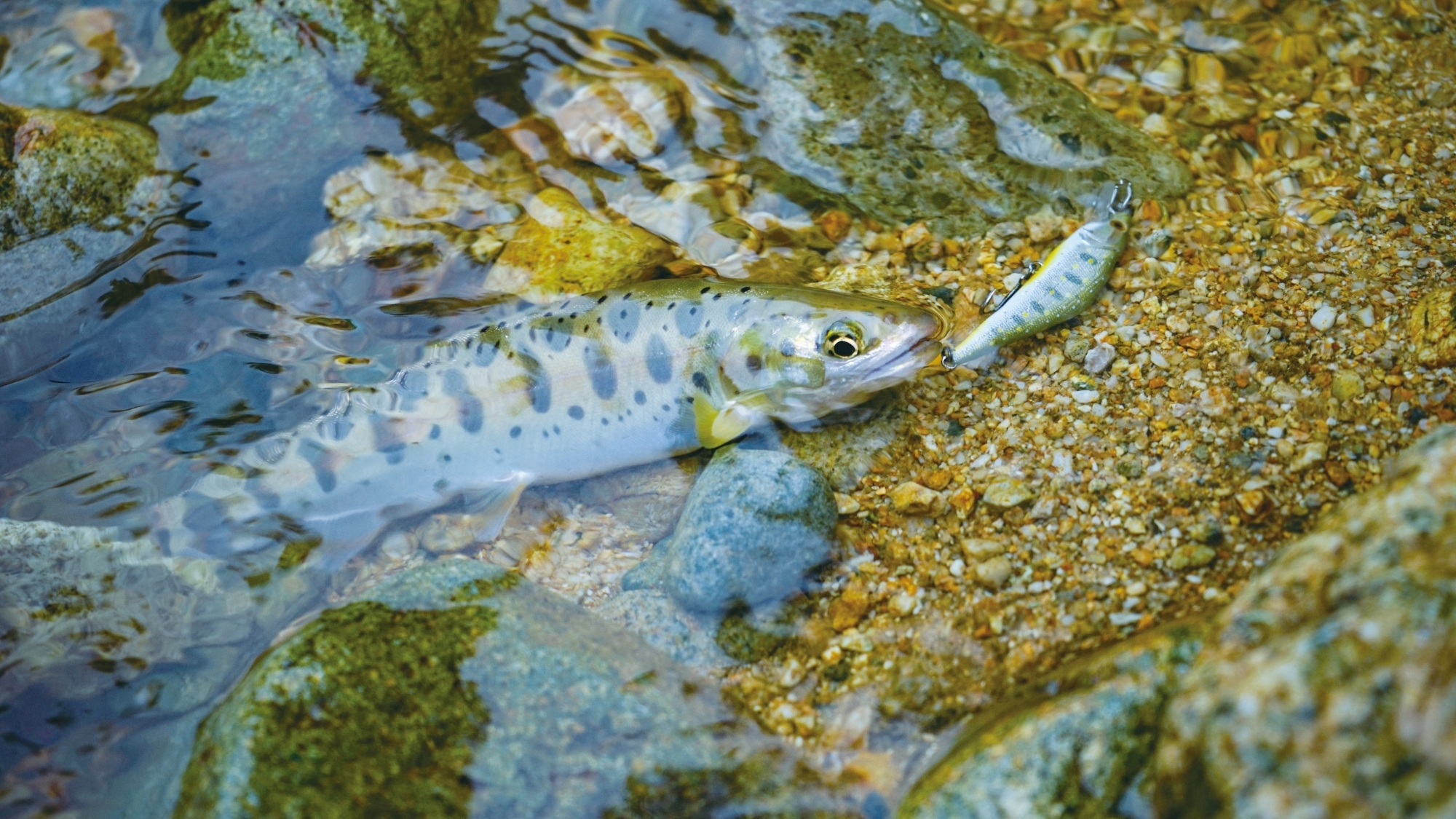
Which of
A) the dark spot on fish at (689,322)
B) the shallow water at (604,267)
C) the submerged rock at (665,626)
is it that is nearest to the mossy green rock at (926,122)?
the shallow water at (604,267)

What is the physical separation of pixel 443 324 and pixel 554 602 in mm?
1887

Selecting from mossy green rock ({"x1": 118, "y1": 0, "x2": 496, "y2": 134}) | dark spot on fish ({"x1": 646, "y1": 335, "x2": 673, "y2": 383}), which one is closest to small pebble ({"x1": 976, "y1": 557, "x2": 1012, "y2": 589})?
dark spot on fish ({"x1": 646, "y1": 335, "x2": 673, "y2": 383})

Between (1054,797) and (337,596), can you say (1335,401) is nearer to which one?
(1054,797)

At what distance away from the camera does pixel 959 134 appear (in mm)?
5477

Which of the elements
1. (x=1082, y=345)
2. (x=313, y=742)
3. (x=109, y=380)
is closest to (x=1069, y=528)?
(x=1082, y=345)

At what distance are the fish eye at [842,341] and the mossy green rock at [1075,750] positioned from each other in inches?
72.5

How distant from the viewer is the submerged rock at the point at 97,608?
4160mm

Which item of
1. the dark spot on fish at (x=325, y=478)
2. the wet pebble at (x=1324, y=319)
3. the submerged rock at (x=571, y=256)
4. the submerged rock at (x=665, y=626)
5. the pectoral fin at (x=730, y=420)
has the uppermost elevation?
the submerged rock at (x=571, y=256)

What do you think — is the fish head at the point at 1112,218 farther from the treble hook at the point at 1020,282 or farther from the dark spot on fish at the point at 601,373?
the dark spot on fish at the point at 601,373

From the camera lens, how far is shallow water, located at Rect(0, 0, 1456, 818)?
3.85m

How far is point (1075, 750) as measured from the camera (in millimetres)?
2926

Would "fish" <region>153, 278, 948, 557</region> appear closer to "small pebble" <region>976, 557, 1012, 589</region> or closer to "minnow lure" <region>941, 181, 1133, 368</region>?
"minnow lure" <region>941, 181, 1133, 368</region>

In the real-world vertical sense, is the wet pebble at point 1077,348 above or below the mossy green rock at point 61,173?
below

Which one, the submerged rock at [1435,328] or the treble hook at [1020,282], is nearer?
the submerged rock at [1435,328]
